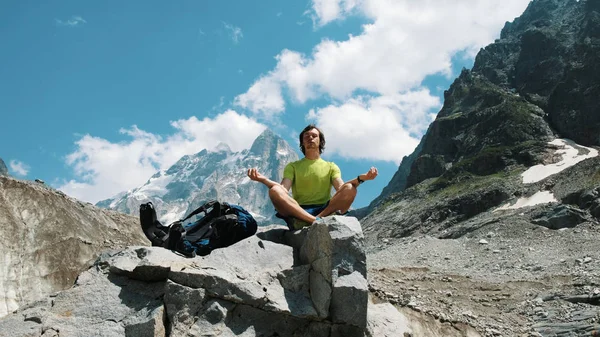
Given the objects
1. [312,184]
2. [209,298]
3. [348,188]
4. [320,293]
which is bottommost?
[320,293]

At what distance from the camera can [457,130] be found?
12875 cm

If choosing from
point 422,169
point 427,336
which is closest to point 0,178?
point 427,336

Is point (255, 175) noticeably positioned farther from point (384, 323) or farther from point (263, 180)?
point (384, 323)

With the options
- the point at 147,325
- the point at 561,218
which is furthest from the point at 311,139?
the point at 561,218

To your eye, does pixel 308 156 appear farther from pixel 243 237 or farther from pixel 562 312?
pixel 562 312

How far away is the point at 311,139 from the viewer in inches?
424

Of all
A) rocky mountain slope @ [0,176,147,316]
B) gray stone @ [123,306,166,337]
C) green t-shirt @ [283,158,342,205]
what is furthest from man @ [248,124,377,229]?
rocky mountain slope @ [0,176,147,316]

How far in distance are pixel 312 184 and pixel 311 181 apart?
7cm

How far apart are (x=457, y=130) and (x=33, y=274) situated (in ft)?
413

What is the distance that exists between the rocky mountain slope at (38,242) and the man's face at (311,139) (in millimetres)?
6356

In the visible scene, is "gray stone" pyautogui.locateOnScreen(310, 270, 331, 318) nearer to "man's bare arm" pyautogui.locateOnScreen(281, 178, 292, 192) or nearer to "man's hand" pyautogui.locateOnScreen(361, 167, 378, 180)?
"man's hand" pyautogui.locateOnScreen(361, 167, 378, 180)

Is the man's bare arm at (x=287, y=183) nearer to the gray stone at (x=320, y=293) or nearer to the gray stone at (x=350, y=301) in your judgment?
the gray stone at (x=320, y=293)

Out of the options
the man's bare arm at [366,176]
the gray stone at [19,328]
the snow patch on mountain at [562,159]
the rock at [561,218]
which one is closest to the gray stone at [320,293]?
the man's bare arm at [366,176]

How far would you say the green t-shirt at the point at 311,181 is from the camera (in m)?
10.5
